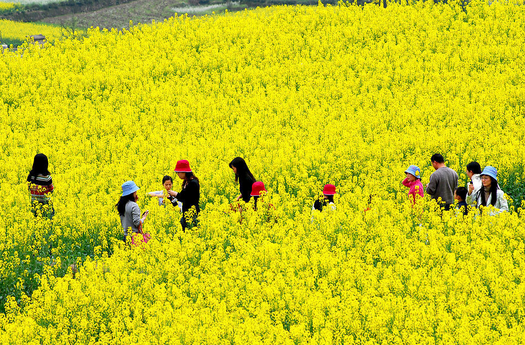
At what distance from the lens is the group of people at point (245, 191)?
9570 mm

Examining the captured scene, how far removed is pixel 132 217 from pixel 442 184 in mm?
5514

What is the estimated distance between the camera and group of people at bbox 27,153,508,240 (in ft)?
31.4

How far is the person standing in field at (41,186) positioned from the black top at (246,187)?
366 centimetres

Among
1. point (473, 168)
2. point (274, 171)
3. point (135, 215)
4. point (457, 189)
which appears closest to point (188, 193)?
point (135, 215)

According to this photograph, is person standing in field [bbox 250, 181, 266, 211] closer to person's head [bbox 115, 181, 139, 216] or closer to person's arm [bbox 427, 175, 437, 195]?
person's head [bbox 115, 181, 139, 216]

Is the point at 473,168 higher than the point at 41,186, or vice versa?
the point at 473,168

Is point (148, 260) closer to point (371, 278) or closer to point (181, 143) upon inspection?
point (371, 278)

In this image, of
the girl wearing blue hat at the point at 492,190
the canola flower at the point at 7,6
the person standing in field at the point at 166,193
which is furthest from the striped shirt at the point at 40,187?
the canola flower at the point at 7,6

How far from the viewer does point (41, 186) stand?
1070 centimetres

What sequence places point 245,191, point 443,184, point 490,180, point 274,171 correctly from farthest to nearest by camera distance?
point 274,171, point 443,184, point 245,191, point 490,180

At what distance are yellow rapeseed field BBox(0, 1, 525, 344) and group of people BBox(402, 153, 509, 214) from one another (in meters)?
0.31

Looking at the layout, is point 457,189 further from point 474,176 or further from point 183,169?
point 183,169

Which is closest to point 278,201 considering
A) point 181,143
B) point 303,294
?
point 303,294

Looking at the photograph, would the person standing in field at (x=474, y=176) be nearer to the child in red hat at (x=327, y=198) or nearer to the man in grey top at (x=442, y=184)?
the man in grey top at (x=442, y=184)
